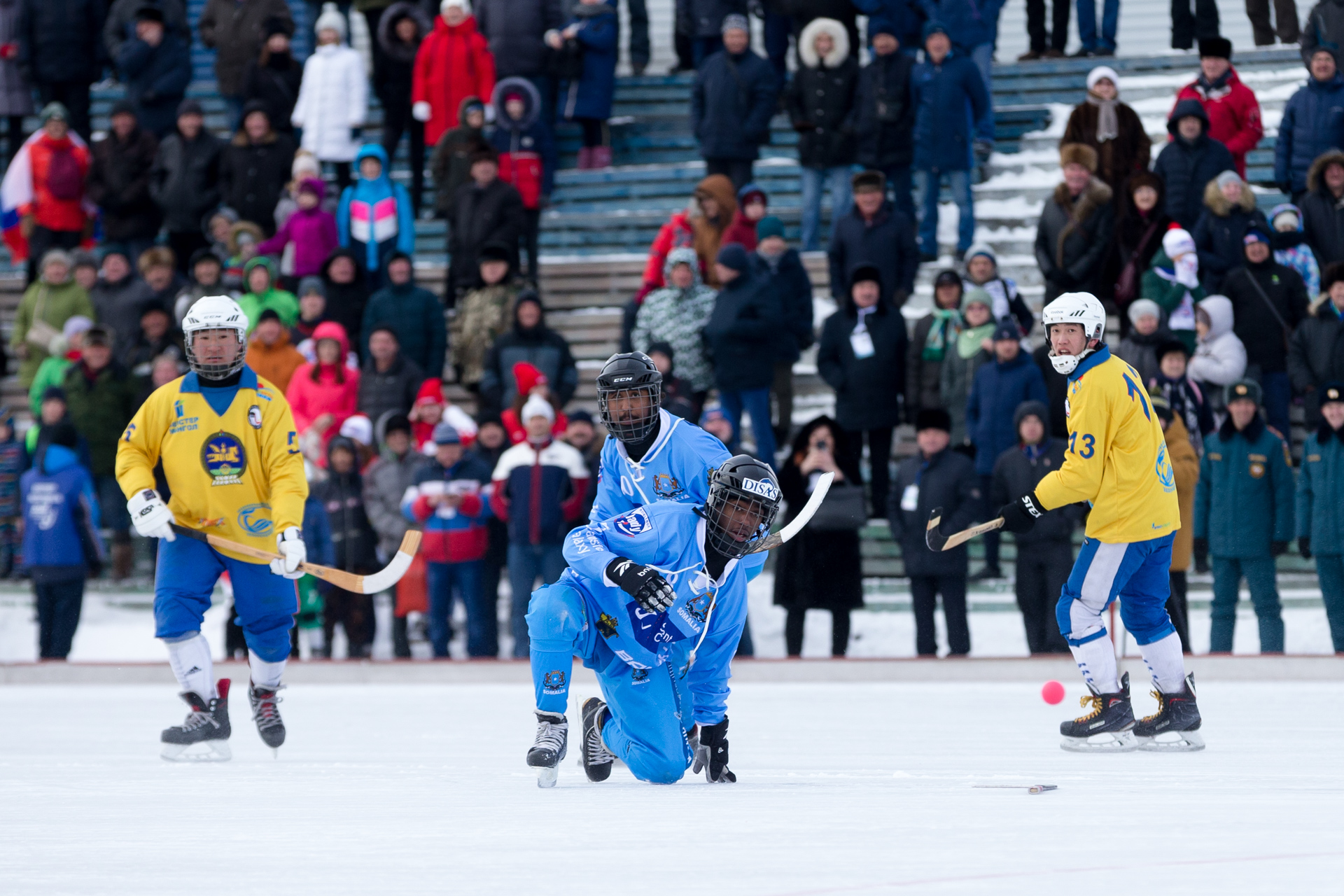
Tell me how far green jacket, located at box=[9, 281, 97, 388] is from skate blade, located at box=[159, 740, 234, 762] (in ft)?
27.0

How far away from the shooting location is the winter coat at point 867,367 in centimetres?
1313

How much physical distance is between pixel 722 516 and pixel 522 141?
9.94 m

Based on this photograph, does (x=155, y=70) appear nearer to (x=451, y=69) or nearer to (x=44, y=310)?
(x=44, y=310)

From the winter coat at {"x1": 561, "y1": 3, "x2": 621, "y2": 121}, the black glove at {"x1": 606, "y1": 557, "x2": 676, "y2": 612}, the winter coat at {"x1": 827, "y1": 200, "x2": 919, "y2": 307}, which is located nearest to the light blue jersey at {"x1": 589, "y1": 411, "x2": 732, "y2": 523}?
the black glove at {"x1": 606, "y1": 557, "x2": 676, "y2": 612}

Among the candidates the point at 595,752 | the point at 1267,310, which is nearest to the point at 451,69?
the point at 1267,310

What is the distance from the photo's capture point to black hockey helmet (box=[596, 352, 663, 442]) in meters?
6.46

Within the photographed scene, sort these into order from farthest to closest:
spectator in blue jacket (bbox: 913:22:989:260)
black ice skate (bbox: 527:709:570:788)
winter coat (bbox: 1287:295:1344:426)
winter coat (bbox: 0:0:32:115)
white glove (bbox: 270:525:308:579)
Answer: winter coat (bbox: 0:0:32:115) < spectator in blue jacket (bbox: 913:22:989:260) < winter coat (bbox: 1287:295:1344:426) < white glove (bbox: 270:525:308:579) < black ice skate (bbox: 527:709:570:788)

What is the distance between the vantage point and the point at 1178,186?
13.8 m

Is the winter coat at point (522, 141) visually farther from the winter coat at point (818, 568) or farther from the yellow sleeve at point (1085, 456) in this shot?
the yellow sleeve at point (1085, 456)

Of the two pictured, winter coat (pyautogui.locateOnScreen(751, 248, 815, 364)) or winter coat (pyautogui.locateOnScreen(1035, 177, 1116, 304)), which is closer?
winter coat (pyautogui.locateOnScreen(1035, 177, 1116, 304))

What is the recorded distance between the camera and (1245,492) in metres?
11.6

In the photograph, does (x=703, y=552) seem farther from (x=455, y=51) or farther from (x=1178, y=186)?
(x=455, y=51)

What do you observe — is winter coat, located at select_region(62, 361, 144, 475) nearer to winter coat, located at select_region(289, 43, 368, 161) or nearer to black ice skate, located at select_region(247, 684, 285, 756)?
winter coat, located at select_region(289, 43, 368, 161)

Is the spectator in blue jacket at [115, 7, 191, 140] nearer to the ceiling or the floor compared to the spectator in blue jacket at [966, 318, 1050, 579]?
nearer to the ceiling
